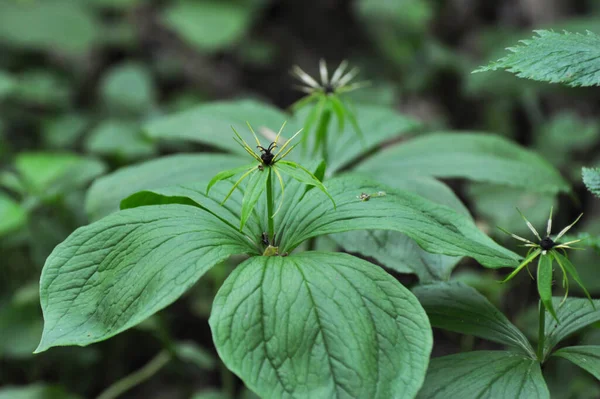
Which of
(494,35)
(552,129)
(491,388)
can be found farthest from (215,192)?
(494,35)

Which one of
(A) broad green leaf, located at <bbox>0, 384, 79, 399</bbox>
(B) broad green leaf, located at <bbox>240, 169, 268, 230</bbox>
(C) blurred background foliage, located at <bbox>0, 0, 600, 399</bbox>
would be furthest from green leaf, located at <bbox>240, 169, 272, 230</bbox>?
(A) broad green leaf, located at <bbox>0, 384, 79, 399</bbox>

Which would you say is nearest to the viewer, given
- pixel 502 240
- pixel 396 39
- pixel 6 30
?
pixel 502 240

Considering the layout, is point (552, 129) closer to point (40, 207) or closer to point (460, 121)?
point (460, 121)

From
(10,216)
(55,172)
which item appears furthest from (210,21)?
(10,216)

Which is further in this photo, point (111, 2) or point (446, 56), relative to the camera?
point (111, 2)

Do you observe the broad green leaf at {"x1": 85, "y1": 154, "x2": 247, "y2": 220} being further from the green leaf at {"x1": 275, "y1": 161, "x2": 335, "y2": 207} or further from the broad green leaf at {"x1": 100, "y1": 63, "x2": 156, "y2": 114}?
the broad green leaf at {"x1": 100, "y1": 63, "x2": 156, "y2": 114}

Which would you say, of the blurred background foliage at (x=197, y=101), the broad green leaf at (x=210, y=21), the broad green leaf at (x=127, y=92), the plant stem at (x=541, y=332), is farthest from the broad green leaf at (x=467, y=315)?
the broad green leaf at (x=210, y=21)
